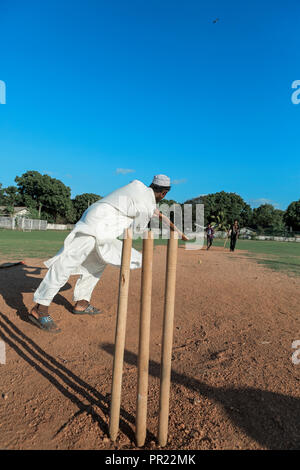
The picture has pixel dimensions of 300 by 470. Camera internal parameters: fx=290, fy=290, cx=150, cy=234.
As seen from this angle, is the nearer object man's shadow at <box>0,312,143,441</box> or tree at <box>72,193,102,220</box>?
man's shadow at <box>0,312,143,441</box>

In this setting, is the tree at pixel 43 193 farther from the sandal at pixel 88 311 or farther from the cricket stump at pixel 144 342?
the cricket stump at pixel 144 342

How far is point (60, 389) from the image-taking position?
2.48m

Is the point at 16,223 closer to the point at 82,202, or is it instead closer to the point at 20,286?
the point at 82,202

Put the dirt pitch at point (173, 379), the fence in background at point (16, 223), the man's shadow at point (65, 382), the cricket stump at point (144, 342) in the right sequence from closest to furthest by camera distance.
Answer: the cricket stump at point (144, 342) → the dirt pitch at point (173, 379) → the man's shadow at point (65, 382) → the fence in background at point (16, 223)

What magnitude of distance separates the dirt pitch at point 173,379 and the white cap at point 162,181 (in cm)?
196

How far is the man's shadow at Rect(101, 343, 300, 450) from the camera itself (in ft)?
6.43

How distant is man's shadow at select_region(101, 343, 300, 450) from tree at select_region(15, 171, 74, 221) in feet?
211

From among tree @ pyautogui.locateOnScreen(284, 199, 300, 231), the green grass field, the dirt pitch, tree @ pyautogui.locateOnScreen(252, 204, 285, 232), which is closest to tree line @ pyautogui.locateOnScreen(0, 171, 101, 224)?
the green grass field

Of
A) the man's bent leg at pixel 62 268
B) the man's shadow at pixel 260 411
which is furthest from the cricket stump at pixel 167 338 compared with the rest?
the man's bent leg at pixel 62 268

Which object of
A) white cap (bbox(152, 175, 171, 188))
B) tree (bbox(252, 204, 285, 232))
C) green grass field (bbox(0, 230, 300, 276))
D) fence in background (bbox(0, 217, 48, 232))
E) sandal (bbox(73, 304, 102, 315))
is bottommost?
sandal (bbox(73, 304, 102, 315))

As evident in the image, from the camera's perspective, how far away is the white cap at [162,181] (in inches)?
147

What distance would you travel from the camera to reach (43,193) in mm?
62844

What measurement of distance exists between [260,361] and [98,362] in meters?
1.69

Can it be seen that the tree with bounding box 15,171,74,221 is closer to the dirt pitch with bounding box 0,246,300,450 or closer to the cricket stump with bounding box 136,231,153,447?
the dirt pitch with bounding box 0,246,300,450
